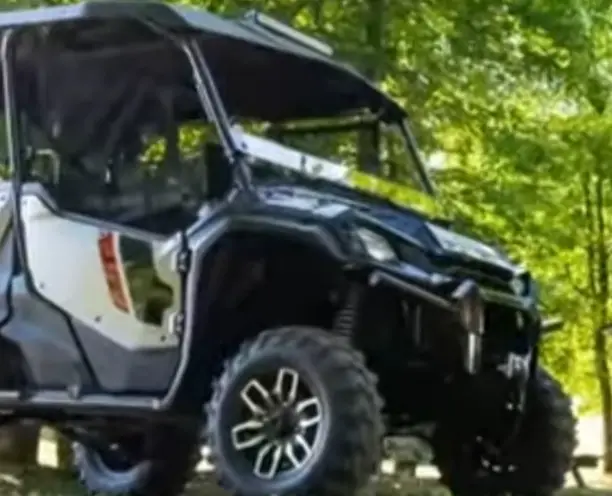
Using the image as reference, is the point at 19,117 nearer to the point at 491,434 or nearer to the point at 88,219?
the point at 88,219

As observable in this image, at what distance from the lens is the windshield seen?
6352mm

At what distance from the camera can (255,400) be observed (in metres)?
5.71

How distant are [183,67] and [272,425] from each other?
1.87 m

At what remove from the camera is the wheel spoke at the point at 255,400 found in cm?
570

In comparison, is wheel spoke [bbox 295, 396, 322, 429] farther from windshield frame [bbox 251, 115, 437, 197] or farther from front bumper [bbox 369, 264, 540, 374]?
windshield frame [bbox 251, 115, 437, 197]

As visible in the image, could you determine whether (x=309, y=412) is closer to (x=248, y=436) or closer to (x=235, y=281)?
(x=248, y=436)

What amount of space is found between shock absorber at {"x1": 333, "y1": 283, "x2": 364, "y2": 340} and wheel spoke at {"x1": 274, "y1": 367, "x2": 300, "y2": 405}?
343 millimetres

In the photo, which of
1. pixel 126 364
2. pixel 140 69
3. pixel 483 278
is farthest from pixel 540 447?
pixel 140 69

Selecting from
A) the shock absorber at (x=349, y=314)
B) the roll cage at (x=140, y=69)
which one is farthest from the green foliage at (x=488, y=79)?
the shock absorber at (x=349, y=314)

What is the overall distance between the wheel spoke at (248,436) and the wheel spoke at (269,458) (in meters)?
0.04

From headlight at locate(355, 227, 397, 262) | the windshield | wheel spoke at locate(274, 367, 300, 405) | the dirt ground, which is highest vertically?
the windshield

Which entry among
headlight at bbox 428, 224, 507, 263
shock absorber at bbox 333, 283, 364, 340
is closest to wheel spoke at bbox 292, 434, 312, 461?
shock absorber at bbox 333, 283, 364, 340

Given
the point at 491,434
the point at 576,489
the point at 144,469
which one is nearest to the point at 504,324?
the point at 491,434

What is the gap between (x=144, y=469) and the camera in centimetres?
767
